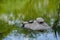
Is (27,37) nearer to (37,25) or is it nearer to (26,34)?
(26,34)

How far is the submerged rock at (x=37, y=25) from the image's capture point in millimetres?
1634

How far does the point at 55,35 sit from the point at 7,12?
471 millimetres

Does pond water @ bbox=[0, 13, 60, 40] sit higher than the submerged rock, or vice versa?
the submerged rock

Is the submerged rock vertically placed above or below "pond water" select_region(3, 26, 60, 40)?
above

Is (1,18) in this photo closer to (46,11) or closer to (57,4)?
(46,11)

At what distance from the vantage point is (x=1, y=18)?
1.61m

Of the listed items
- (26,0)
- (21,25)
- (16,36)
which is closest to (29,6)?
(26,0)

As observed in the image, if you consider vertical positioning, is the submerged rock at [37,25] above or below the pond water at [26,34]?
above

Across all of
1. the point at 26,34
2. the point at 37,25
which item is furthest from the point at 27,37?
the point at 37,25

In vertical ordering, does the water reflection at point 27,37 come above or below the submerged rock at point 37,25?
below

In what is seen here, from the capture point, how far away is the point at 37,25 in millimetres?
1641

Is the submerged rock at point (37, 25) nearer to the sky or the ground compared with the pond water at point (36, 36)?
nearer to the sky

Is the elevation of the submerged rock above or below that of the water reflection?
above

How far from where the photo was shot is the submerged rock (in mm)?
1634
